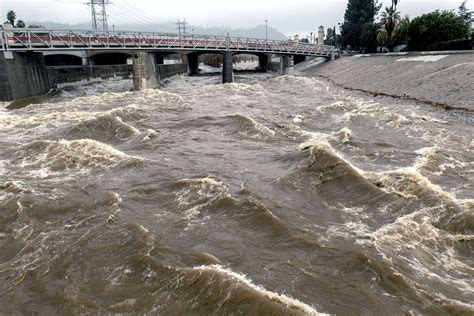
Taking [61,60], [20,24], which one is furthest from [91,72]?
[20,24]

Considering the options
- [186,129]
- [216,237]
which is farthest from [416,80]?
[216,237]

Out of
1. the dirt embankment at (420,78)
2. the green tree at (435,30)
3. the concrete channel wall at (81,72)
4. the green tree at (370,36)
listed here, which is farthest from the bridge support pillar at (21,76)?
the green tree at (370,36)

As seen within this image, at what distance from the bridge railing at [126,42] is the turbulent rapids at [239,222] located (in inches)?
944

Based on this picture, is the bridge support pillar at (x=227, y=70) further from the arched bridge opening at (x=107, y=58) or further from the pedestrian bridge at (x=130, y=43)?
the arched bridge opening at (x=107, y=58)

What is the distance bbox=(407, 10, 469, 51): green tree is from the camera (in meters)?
56.3

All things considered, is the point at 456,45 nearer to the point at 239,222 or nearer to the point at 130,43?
the point at 130,43

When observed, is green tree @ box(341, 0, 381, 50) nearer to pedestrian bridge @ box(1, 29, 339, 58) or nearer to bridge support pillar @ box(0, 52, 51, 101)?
pedestrian bridge @ box(1, 29, 339, 58)

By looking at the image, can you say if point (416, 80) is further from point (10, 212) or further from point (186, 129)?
point (10, 212)

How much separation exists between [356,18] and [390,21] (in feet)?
78.2

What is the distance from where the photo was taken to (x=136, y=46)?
54.3m

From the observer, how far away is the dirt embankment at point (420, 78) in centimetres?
3309

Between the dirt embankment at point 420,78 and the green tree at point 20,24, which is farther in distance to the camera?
the green tree at point 20,24

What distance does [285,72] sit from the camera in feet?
257

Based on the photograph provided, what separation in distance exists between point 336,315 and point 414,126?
797 inches
